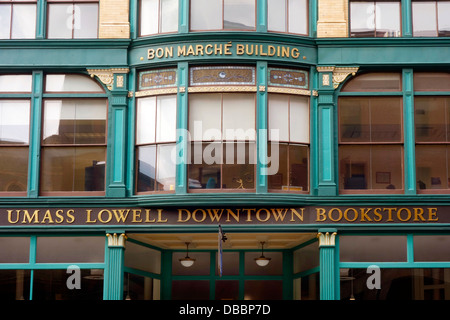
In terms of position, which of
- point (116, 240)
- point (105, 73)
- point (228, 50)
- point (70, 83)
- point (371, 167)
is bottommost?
point (116, 240)

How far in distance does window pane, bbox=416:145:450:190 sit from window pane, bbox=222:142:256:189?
4526 mm

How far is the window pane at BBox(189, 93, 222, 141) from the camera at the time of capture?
2303 cm

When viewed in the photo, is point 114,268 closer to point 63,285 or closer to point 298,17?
point 63,285

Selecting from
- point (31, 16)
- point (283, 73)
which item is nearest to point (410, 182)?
point (283, 73)

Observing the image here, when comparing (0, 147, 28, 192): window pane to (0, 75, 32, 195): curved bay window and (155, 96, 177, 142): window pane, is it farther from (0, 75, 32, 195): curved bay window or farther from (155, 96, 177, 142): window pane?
(155, 96, 177, 142): window pane

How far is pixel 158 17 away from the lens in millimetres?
23938

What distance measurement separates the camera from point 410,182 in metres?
23.1

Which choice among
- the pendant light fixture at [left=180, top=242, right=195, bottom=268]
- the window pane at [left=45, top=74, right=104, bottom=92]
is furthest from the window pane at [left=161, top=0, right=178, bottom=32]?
the pendant light fixture at [left=180, top=242, right=195, bottom=268]

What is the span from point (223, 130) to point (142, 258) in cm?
450

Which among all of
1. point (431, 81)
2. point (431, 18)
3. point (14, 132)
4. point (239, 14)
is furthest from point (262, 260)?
point (431, 18)

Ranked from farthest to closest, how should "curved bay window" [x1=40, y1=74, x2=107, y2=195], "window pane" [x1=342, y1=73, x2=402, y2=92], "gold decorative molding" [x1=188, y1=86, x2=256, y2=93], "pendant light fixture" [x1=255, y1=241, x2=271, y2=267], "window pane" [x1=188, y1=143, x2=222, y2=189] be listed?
"pendant light fixture" [x1=255, y1=241, x2=271, y2=267] → "window pane" [x1=342, y1=73, x2=402, y2=92] → "curved bay window" [x1=40, y1=74, x2=107, y2=195] → "gold decorative molding" [x1=188, y1=86, x2=256, y2=93] → "window pane" [x1=188, y1=143, x2=222, y2=189]

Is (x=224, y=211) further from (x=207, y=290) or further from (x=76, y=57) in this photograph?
(x=76, y=57)

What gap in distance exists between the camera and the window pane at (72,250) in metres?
23.0

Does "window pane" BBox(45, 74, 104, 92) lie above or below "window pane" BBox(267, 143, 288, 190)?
above
